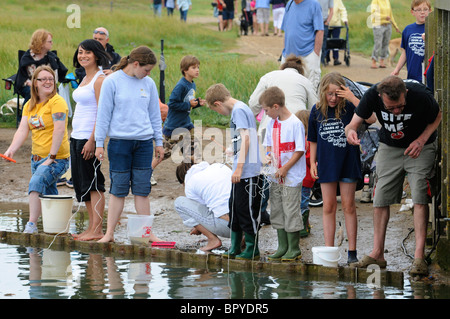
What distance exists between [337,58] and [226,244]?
42.6 feet

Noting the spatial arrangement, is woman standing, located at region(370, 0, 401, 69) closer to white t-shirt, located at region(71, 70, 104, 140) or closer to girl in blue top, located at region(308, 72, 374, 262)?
white t-shirt, located at region(71, 70, 104, 140)

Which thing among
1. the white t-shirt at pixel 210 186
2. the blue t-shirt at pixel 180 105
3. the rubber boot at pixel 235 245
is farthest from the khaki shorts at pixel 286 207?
the blue t-shirt at pixel 180 105

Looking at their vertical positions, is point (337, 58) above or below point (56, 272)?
above

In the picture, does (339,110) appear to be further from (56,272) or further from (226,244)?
(56,272)

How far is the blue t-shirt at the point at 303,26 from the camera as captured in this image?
1183 centimetres

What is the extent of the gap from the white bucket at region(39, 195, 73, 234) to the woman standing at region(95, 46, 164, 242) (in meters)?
0.75

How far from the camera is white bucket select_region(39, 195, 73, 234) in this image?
9.27 m

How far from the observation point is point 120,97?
27.9 feet

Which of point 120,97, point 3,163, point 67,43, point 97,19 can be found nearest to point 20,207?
point 3,163

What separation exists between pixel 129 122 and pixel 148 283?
69.8 inches

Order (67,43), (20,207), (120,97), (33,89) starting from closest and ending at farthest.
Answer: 1. (120,97)
2. (33,89)
3. (20,207)
4. (67,43)

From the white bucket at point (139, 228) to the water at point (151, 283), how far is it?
1.39 feet

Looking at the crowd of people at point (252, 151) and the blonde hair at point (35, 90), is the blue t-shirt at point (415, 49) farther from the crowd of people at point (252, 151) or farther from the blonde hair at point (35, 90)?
the blonde hair at point (35, 90)

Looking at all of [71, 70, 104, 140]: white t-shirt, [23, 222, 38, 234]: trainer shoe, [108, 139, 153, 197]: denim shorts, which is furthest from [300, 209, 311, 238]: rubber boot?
[23, 222, 38, 234]: trainer shoe
